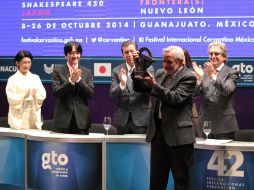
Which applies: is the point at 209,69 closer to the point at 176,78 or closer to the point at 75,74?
the point at 176,78

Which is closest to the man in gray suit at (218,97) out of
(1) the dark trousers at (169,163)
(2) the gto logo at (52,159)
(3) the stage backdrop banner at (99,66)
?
(1) the dark trousers at (169,163)

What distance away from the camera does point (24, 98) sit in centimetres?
639

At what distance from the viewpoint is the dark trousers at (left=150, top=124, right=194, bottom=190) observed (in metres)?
4.63

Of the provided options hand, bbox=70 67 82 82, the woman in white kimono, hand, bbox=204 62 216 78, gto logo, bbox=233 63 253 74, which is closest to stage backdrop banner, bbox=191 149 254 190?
hand, bbox=204 62 216 78

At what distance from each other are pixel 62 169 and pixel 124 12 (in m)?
2.74

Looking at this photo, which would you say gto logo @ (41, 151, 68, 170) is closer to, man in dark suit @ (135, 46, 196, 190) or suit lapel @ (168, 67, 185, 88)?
man in dark suit @ (135, 46, 196, 190)

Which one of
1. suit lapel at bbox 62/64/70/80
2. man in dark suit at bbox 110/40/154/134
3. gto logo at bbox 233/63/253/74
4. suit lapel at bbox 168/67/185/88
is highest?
gto logo at bbox 233/63/253/74

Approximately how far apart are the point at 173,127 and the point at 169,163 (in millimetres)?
288

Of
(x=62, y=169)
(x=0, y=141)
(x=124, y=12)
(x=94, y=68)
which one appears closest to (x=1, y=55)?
(x=94, y=68)

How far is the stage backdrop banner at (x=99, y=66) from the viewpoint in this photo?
7.12 m

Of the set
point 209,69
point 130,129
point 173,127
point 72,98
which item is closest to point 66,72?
point 72,98

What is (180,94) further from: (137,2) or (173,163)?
(137,2)

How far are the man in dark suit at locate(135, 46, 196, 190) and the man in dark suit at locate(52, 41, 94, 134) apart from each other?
1337 mm

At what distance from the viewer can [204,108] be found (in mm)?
5773
